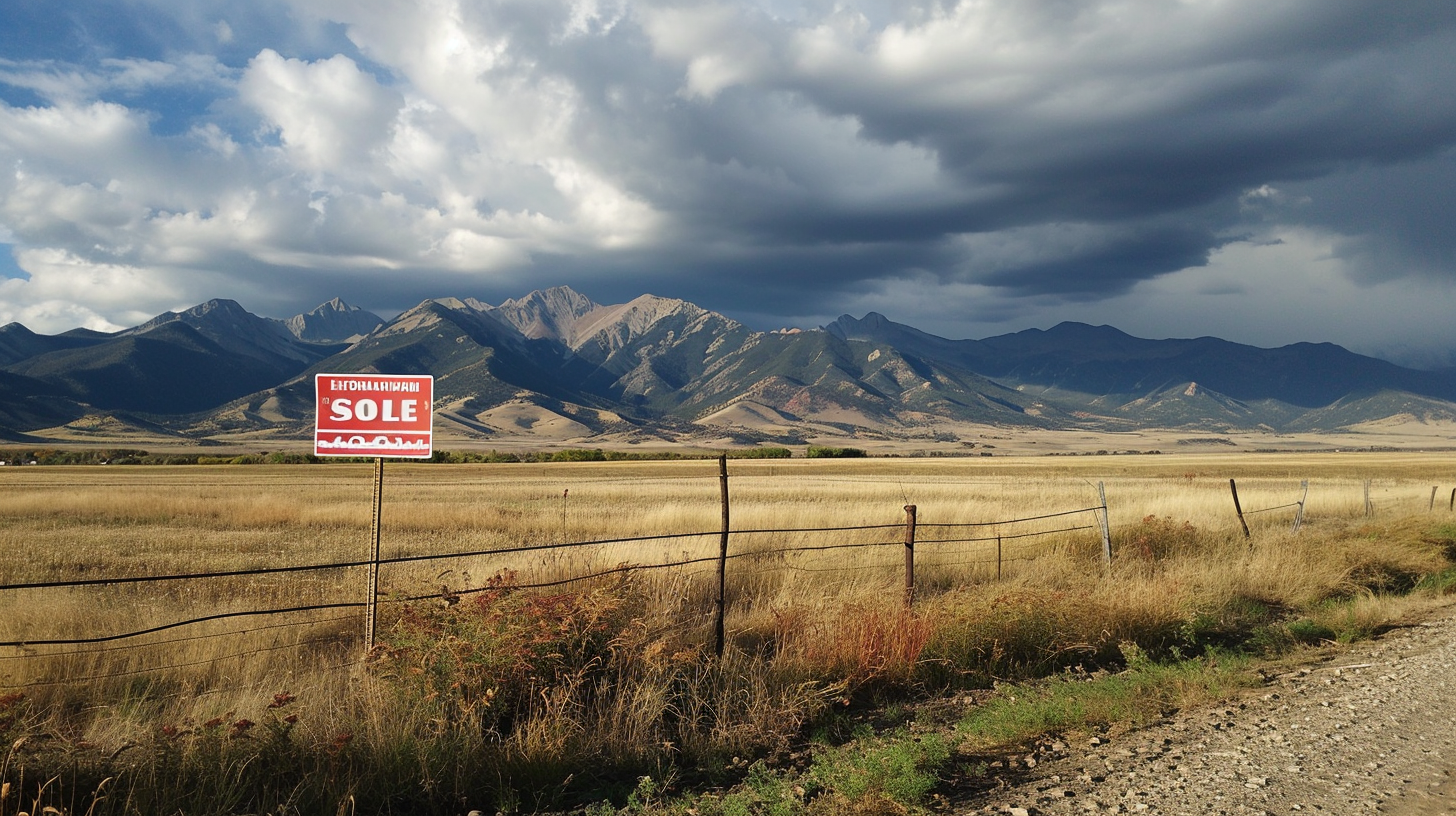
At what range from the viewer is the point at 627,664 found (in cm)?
750

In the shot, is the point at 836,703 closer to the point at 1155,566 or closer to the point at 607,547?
the point at 607,547

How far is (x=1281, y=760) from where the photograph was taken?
6.25m

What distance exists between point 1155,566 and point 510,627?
1240 cm

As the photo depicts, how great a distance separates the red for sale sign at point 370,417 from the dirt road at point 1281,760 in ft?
18.9

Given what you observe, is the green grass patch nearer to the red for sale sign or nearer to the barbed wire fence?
the barbed wire fence

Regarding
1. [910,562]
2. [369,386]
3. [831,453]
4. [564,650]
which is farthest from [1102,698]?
[831,453]

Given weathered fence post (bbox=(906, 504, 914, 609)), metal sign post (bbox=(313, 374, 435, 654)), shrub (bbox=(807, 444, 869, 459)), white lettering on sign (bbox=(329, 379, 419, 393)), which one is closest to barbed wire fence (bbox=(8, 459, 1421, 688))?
weathered fence post (bbox=(906, 504, 914, 609))

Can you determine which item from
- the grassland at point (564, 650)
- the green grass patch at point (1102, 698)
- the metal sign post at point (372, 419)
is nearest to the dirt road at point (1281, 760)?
the green grass patch at point (1102, 698)

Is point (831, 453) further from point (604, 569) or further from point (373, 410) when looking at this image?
point (373, 410)

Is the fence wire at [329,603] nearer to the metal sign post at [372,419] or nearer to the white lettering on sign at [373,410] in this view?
the metal sign post at [372,419]

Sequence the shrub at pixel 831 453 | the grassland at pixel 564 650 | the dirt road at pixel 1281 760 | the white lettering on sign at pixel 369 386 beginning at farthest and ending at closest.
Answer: the shrub at pixel 831 453 < the white lettering on sign at pixel 369 386 < the grassland at pixel 564 650 < the dirt road at pixel 1281 760

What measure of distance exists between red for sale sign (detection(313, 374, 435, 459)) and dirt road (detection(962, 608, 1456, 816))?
577 centimetres

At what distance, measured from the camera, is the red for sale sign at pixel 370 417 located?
7414mm

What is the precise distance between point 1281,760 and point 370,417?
846 cm
